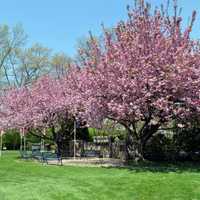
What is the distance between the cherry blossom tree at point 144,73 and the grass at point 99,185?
2.78 m

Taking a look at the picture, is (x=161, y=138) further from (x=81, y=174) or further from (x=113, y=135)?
(x=81, y=174)

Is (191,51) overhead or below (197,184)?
overhead

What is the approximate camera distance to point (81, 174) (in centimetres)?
1194

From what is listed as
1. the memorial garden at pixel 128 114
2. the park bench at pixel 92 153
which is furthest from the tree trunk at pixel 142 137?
the park bench at pixel 92 153

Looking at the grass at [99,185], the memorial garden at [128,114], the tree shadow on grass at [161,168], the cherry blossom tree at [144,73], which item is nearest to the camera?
the grass at [99,185]

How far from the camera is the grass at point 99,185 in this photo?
8547mm

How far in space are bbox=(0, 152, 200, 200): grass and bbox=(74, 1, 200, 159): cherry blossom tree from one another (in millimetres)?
2779

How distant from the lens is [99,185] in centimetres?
980

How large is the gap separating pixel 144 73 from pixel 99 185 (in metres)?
5.26

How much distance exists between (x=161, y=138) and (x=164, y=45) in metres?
5.87

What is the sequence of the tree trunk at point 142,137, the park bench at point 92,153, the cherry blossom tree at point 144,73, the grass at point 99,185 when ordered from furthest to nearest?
the park bench at point 92,153
the tree trunk at point 142,137
the cherry blossom tree at point 144,73
the grass at point 99,185

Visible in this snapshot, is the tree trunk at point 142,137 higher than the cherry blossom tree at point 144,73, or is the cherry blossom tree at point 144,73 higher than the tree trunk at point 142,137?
the cherry blossom tree at point 144,73

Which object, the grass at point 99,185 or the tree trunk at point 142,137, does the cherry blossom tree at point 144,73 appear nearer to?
the tree trunk at point 142,137

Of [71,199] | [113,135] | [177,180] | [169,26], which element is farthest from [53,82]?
[71,199]
